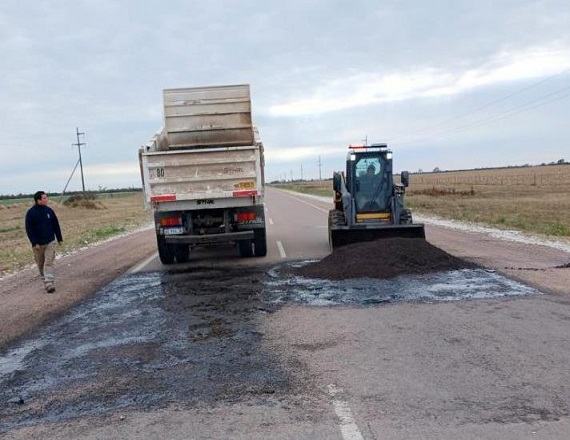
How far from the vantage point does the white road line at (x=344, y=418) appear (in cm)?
414

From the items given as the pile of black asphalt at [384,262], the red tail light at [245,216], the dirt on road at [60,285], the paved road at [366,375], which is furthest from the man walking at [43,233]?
the pile of black asphalt at [384,262]

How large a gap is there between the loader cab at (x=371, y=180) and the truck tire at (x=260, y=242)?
8.32ft

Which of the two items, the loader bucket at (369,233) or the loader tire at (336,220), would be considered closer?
the loader bucket at (369,233)

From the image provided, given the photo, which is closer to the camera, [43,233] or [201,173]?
[43,233]

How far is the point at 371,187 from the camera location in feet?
48.2

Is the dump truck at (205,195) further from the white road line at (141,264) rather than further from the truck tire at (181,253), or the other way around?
the white road line at (141,264)

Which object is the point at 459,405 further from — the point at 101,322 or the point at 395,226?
the point at 395,226

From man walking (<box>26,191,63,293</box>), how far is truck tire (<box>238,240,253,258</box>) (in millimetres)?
4252

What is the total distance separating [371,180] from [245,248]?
3.56 m

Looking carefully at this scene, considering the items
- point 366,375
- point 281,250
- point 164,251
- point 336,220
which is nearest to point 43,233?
point 164,251

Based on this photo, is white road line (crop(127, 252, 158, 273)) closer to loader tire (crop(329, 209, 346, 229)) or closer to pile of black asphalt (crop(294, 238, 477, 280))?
pile of black asphalt (crop(294, 238, 477, 280))

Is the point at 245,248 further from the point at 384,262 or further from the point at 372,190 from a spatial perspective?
the point at 384,262

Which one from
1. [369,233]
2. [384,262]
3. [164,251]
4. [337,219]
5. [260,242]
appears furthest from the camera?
[337,219]

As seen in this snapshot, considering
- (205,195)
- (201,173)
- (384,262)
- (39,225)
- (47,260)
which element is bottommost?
(384,262)
